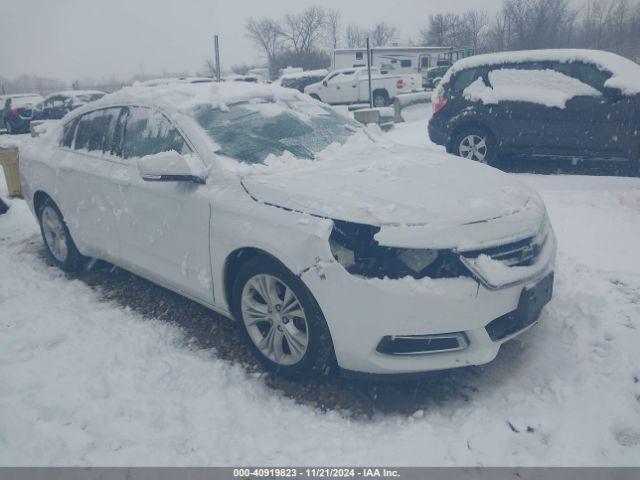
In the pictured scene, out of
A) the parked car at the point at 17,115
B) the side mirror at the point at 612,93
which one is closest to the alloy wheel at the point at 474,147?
the side mirror at the point at 612,93

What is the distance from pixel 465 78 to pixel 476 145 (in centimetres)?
110

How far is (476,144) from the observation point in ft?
26.0

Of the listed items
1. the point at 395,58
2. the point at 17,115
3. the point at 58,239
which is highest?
the point at 395,58

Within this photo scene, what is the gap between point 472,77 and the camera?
26.3 feet

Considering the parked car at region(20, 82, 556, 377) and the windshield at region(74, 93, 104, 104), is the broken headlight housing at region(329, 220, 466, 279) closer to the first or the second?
the parked car at region(20, 82, 556, 377)

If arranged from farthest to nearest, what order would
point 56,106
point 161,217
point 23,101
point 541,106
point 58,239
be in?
point 23,101 < point 56,106 < point 541,106 < point 58,239 < point 161,217

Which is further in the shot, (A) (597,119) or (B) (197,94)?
(A) (597,119)

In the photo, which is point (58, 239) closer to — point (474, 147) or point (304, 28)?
point (474, 147)

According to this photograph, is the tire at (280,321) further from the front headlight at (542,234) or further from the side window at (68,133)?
the side window at (68,133)

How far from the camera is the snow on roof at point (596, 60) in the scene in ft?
22.4

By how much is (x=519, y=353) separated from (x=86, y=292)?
3.48m

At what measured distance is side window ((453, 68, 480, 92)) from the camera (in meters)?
8.01

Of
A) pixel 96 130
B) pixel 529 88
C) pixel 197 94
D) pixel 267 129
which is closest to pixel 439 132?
pixel 529 88

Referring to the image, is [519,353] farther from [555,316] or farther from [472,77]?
[472,77]
